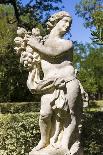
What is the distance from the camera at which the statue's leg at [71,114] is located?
6438mm

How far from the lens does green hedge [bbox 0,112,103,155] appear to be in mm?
10094

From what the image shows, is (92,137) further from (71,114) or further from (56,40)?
(56,40)

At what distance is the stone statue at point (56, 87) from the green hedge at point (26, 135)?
137 inches

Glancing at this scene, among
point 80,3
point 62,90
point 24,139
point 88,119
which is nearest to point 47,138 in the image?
point 62,90

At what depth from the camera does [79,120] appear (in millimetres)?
6656

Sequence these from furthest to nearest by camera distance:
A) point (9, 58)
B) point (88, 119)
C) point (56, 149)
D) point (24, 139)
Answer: point (9, 58) → point (88, 119) → point (24, 139) → point (56, 149)

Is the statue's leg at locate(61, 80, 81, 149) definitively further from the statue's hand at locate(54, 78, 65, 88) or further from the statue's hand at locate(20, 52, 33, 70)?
the statue's hand at locate(20, 52, 33, 70)

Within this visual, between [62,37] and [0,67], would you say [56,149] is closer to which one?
[62,37]

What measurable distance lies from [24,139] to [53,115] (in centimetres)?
375

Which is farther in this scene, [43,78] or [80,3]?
[80,3]

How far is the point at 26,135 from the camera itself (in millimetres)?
10102

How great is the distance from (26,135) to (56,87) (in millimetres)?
3858

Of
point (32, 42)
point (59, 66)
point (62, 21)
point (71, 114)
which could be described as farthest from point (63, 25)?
point (71, 114)

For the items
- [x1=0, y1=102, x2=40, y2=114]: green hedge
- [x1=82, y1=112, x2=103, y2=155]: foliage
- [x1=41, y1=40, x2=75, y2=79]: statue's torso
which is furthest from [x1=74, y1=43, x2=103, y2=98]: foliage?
[x1=41, y1=40, x2=75, y2=79]: statue's torso
